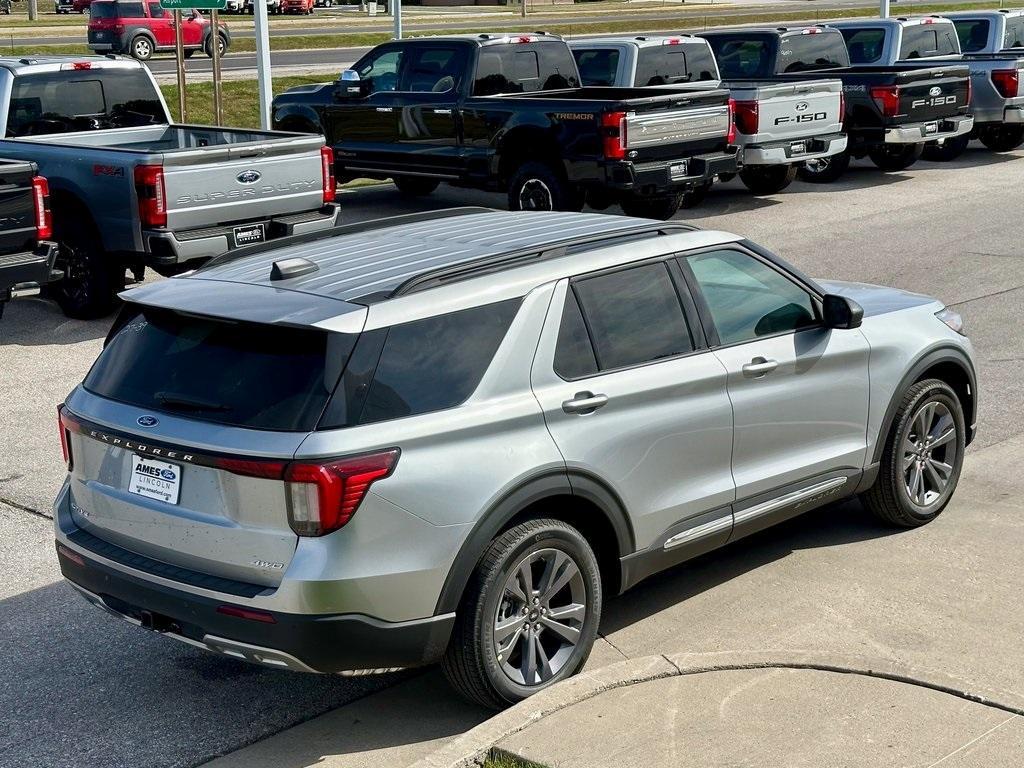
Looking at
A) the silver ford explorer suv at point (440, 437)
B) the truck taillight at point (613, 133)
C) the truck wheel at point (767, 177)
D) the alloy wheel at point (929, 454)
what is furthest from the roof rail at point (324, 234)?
the truck wheel at point (767, 177)

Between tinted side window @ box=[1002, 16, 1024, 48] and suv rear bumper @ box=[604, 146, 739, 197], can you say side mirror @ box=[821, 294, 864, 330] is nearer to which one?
suv rear bumper @ box=[604, 146, 739, 197]

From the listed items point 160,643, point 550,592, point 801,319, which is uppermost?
point 801,319

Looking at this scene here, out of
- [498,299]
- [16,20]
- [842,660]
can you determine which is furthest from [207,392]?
[16,20]

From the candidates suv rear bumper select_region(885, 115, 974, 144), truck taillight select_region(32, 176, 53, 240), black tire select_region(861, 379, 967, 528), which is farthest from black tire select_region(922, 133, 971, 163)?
black tire select_region(861, 379, 967, 528)

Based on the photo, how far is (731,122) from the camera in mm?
15469

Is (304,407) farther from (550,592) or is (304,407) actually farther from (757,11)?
(757,11)

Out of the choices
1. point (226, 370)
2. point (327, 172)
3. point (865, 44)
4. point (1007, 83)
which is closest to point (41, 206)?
point (327, 172)

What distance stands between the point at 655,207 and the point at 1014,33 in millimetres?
10377

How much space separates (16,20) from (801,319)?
5867 cm

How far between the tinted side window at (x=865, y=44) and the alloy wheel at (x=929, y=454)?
50.4 feet

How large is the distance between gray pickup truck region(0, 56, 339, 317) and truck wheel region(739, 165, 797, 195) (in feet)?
23.5

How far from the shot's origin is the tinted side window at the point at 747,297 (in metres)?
5.79

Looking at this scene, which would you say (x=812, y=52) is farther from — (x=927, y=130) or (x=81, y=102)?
(x=81, y=102)

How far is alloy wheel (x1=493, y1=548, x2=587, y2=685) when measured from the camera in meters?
4.92
